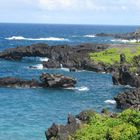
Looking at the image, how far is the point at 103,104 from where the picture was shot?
3113 inches

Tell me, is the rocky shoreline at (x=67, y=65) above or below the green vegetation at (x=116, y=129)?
below

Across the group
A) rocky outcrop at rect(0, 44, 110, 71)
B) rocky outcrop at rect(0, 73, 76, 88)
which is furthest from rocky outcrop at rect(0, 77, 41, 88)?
rocky outcrop at rect(0, 44, 110, 71)

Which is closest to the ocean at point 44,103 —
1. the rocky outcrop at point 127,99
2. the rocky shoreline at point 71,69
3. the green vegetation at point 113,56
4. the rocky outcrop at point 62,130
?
the rocky outcrop at point 127,99

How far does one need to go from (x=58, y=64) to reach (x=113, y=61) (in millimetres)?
14371

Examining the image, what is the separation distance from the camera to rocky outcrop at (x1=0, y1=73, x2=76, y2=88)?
95.1 metres

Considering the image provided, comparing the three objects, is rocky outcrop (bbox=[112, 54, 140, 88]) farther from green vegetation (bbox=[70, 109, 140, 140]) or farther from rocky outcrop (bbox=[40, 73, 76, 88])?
green vegetation (bbox=[70, 109, 140, 140])

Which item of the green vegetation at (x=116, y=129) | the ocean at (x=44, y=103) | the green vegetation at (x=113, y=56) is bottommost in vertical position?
the ocean at (x=44, y=103)

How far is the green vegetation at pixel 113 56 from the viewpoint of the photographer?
420ft

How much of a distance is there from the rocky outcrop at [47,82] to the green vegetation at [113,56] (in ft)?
105

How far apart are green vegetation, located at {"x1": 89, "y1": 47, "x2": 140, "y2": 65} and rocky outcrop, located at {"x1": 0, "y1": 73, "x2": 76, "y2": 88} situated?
32.0 meters

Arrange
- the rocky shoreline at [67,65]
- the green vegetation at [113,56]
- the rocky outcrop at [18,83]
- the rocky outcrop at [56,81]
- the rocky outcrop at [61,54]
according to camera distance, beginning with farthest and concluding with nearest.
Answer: the green vegetation at [113,56]
the rocky outcrop at [61,54]
the rocky outcrop at [18,83]
the rocky shoreline at [67,65]
the rocky outcrop at [56,81]

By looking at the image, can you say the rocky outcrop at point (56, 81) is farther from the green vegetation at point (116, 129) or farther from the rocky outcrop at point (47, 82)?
the green vegetation at point (116, 129)

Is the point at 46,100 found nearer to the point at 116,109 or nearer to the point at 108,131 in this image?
the point at 116,109

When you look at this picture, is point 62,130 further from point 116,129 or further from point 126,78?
point 126,78
